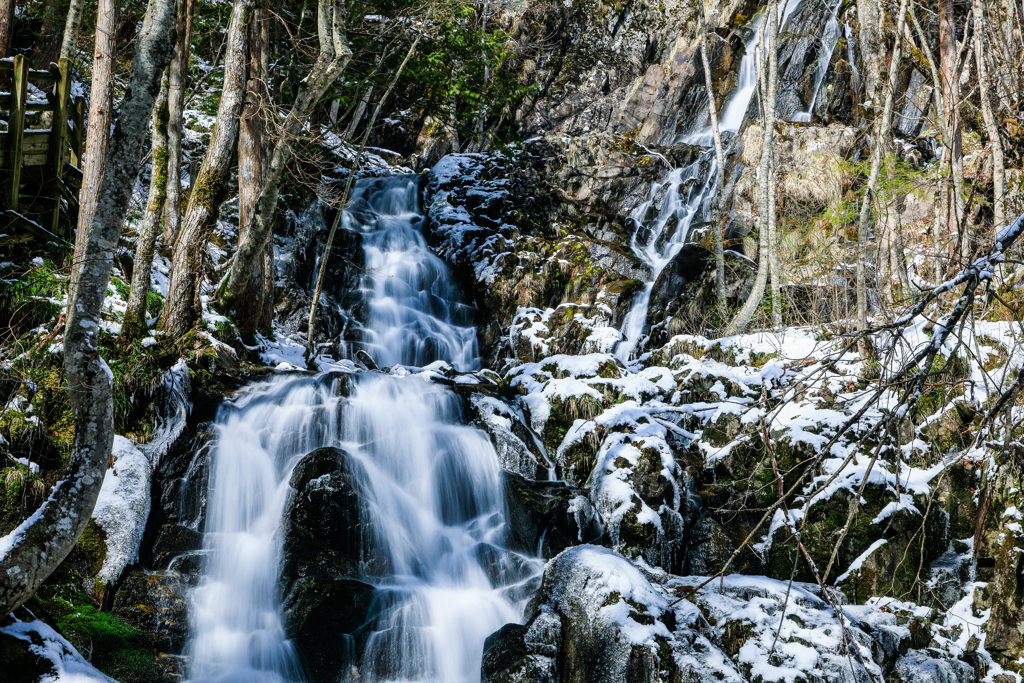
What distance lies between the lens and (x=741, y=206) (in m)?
14.9

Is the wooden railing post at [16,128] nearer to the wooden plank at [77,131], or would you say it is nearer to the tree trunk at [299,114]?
the wooden plank at [77,131]

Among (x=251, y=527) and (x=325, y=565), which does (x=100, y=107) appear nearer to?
(x=251, y=527)

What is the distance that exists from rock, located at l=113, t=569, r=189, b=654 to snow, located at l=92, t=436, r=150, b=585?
188 millimetres

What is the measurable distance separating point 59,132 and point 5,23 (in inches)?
75.3

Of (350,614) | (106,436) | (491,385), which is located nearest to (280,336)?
(491,385)

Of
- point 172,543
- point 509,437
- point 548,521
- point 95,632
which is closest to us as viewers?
point 95,632

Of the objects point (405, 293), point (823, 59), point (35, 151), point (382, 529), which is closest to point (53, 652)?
point (382, 529)

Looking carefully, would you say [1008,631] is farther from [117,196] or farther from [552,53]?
[552,53]

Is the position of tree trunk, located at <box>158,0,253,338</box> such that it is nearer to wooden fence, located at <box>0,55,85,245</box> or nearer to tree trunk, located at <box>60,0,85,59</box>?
wooden fence, located at <box>0,55,85,245</box>

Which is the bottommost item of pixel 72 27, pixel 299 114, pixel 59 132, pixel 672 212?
pixel 672 212

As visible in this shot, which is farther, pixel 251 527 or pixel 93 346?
pixel 251 527

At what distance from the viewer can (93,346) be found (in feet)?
12.6

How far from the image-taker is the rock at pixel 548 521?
292 inches

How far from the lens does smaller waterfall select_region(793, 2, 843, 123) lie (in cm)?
1703
